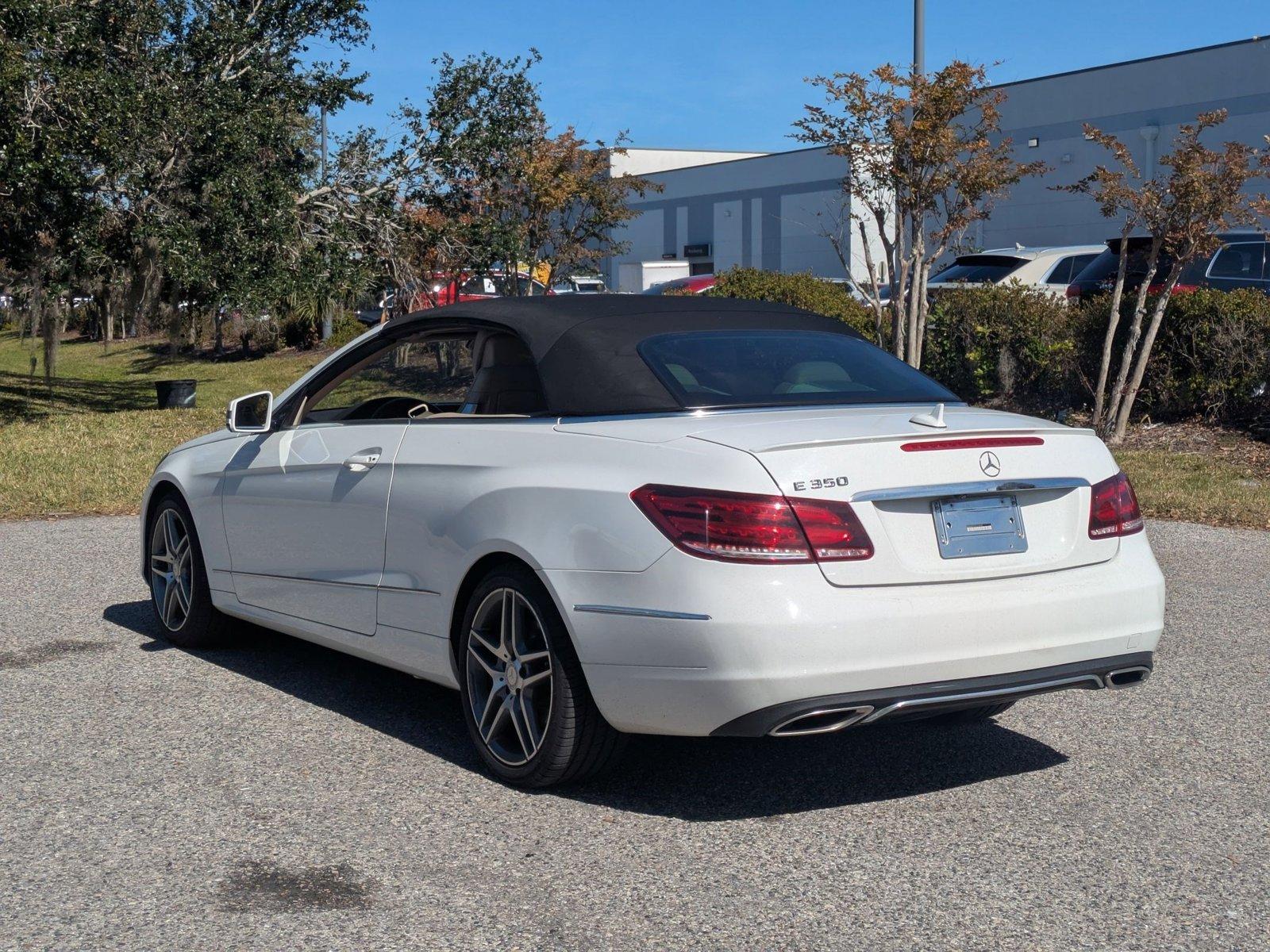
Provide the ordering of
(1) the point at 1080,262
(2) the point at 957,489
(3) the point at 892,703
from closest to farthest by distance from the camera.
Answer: (3) the point at 892,703 → (2) the point at 957,489 → (1) the point at 1080,262

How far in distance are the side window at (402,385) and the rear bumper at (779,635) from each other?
134 cm

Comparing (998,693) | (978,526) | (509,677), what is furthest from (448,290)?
(998,693)

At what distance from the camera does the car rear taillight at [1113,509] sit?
4520 mm

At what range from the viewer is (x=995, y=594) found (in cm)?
421

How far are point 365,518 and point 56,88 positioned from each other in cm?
1231

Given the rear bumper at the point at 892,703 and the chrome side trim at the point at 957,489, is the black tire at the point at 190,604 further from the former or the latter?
the chrome side trim at the point at 957,489

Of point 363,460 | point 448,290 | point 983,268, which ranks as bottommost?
point 363,460

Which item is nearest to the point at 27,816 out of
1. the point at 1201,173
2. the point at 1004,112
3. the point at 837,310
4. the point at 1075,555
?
the point at 1075,555

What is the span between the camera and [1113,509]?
4.58 meters

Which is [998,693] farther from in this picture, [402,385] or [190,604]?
[190,604]

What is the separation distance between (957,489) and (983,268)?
54.4 ft

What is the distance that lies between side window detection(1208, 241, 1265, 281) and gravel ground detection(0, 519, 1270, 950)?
10.9 m

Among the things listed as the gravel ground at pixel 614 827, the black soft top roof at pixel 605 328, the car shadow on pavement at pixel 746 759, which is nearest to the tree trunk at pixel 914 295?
the gravel ground at pixel 614 827

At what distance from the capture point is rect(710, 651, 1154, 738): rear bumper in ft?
13.2
